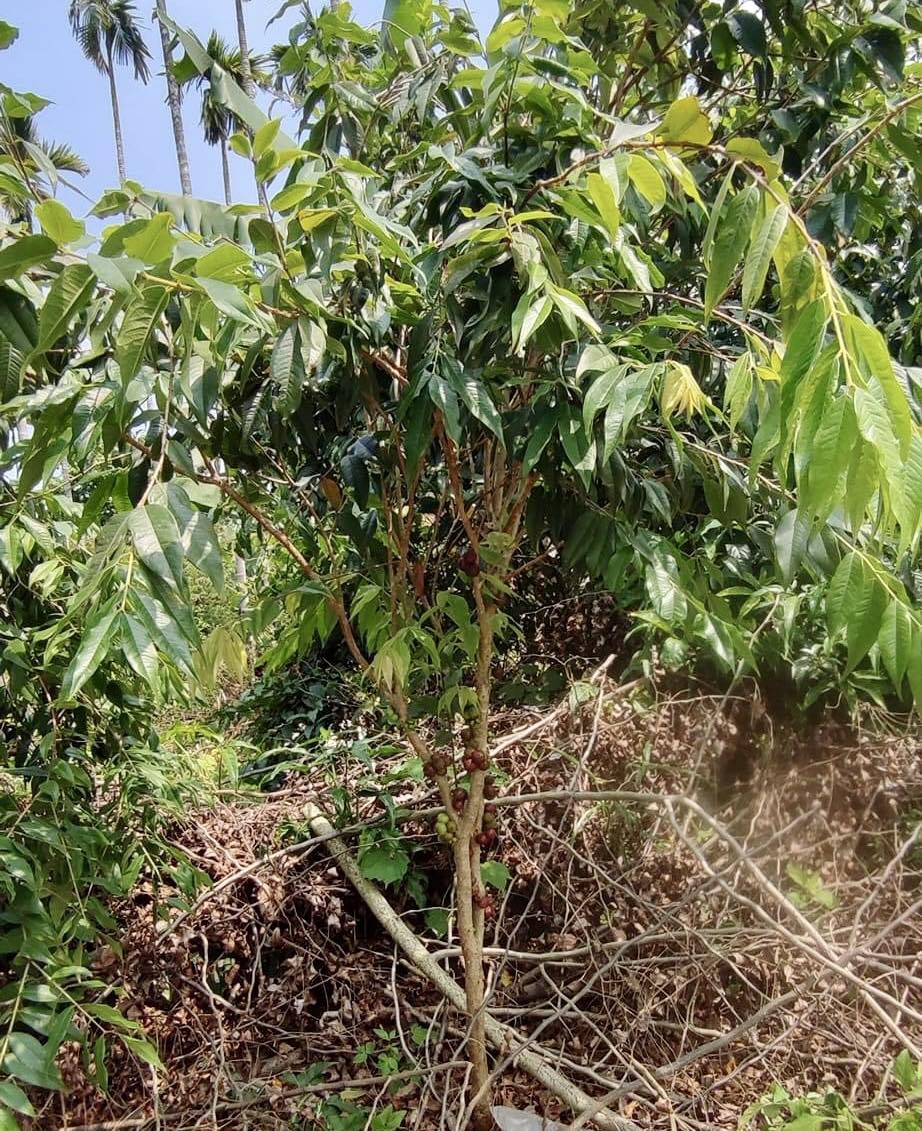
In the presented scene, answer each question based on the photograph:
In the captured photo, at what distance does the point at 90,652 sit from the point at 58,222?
417 mm

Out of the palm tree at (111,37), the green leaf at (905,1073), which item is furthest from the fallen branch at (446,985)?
the palm tree at (111,37)

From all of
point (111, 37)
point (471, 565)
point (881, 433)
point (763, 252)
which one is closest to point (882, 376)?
point (881, 433)

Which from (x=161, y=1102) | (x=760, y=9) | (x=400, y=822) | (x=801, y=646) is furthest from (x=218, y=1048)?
(x=760, y=9)

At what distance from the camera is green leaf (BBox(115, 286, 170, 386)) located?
2.32 feet

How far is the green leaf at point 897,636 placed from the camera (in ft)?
3.00

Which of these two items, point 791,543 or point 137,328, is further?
point 791,543

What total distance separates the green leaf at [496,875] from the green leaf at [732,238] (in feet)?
5.80

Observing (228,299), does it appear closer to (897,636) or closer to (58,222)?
(58,222)

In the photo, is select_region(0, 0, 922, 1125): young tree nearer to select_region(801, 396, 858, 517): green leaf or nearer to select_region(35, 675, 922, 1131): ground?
select_region(801, 396, 858, 517): green leaf

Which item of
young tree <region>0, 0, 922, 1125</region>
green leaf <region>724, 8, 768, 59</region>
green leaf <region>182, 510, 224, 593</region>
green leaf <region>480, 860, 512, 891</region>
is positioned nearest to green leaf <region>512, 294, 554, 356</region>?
young tree <region>0, 0, 922, 1125</region>

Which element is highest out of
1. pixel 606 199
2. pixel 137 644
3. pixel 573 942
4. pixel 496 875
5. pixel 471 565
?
pixel 606 199

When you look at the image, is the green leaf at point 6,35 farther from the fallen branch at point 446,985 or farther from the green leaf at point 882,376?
the fallen branch at point 446,985

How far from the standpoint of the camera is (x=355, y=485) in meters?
1.23

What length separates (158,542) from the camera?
2.56 ft
